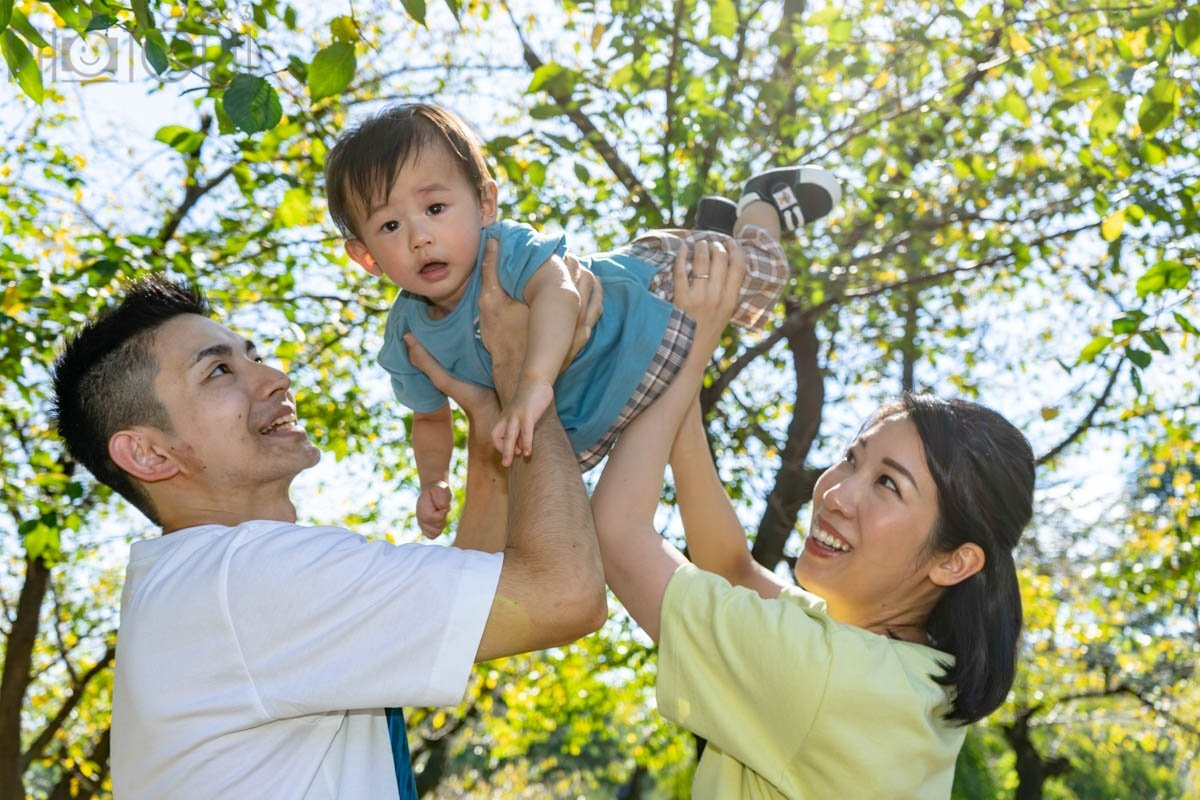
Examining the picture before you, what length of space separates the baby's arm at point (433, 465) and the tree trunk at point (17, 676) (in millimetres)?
6690

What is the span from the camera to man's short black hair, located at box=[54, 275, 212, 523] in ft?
9.07

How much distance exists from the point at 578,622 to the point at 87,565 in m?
11.3

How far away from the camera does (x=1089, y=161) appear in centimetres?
639

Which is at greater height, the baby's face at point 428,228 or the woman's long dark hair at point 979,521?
the baby's face at point 428,228

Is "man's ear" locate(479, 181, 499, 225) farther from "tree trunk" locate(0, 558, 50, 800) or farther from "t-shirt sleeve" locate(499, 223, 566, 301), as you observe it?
"tree trunk" locate(0, 558, 50, 800)

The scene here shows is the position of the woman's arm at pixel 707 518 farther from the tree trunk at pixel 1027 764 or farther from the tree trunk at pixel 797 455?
the tree trunk at pixel 1027 764

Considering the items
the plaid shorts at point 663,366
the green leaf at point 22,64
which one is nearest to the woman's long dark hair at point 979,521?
the plaid shorts at point 663,366

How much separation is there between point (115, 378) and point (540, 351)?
1.10 meters

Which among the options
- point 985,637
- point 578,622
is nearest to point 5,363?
point 578,622

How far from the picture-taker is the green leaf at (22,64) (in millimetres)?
2779

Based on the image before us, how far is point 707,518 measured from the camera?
3.03 meters

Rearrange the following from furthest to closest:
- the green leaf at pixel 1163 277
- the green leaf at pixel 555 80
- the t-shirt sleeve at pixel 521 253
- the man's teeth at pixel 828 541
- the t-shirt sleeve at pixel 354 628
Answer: the green leaf at pixel 555 80 → the green leaf at pixel 1163 277 → the t-shirt sleeve at pixel 521 253 → the man's teeth at pixel 828 541 → the t-shirt sleeve at pixel 354 628

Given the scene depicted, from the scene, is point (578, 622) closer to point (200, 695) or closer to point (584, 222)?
point (200, 695)

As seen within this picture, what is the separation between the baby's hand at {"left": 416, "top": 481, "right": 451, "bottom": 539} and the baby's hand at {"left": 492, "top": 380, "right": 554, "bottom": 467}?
0.60 metres
